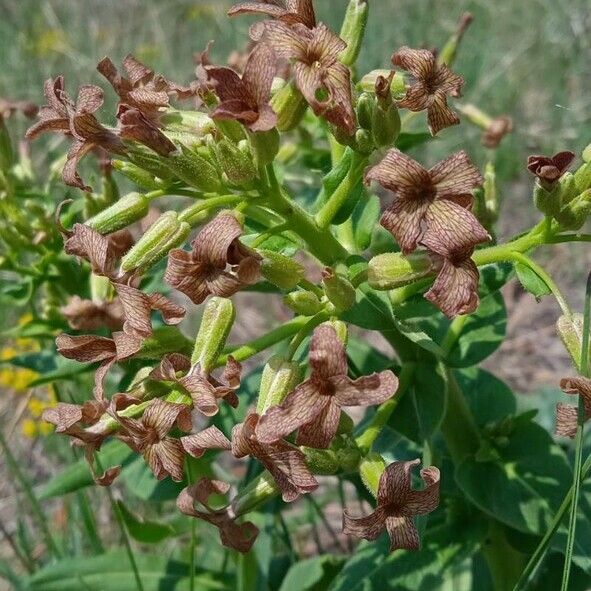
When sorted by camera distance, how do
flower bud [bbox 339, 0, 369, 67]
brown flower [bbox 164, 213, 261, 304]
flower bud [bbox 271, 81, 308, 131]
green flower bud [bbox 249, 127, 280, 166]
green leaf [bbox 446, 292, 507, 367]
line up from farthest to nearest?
green leaf [bbox 446, 292, 507, 367], flower bud [bbox 339, 0, 369, 67], flower bud [bbox 271, 81, 308, 131], green flower bud [bbox 249, 127, 280, 166], brown flower [bbox 164, 213, 261, 304]

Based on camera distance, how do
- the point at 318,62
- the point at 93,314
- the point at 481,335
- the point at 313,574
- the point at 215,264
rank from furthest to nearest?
1. the point at 313,574
2. the point at 93,314
3. the point at 481,335
4. the point at 318,62
5. the point at 215,264

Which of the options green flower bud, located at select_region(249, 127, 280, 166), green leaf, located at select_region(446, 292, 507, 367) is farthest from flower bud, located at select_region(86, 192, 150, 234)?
green leaf, located at select_region(446, 292, 507, 367)

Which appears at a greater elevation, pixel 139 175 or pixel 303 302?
pixel 139 175

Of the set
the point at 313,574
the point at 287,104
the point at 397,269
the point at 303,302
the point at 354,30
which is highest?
the point at 354,30

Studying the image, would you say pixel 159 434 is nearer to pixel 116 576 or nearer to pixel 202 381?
pixel 202 381

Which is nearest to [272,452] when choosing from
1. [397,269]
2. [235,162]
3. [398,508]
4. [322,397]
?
[322,397]

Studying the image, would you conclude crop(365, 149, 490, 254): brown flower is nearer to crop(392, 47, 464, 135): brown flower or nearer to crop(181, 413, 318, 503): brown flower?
crop(392, 47, 464, 135): brown flower

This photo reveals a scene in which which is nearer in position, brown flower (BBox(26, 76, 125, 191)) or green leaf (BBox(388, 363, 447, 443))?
brown flower (BBox(26, 76, 125, 191))
